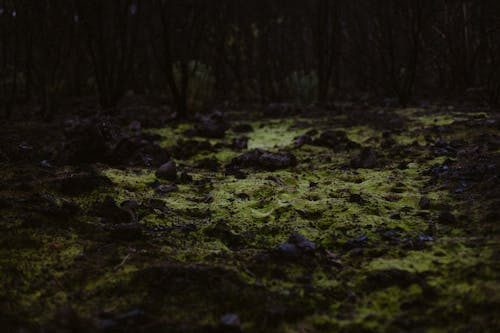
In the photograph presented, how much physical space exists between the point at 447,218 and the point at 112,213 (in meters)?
1.66

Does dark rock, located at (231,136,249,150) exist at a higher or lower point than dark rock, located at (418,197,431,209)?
higher

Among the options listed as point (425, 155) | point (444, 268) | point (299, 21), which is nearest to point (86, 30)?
point (425, 155)

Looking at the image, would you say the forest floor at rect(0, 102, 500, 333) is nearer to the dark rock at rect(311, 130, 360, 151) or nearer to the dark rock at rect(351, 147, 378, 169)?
the dark rock at rect(351, 147, 378, 169)

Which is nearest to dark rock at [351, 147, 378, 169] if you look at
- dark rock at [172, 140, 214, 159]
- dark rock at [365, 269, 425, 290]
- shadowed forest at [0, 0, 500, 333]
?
shadowed forest at [0, 0, 500, 333]

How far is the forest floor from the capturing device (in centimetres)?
135

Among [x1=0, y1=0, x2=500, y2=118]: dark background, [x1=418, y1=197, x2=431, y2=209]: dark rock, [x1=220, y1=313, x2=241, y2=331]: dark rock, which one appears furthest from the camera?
[x1=0, y1=0, x2=500, y2=118]: dark background

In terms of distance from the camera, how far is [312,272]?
166 centimetres

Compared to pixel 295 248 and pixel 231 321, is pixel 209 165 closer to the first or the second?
pixel 295 248

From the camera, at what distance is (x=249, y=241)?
77.8 inches

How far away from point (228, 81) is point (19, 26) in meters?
6.06

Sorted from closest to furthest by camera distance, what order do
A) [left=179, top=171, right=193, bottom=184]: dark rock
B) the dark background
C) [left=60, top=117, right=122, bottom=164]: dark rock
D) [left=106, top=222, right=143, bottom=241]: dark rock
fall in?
[left=106, top=222, right=143, bottom=241]: dark rock < [left=179, top=171, right=193, bottom=184]: dark rock < [left=60, top=117, right=122, bottom=164]: dark rock < the dark background

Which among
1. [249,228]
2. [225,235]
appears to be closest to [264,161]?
[249,228]

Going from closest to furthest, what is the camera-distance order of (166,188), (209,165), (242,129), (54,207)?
(54,207), (166,188), (209,165), (242,129)

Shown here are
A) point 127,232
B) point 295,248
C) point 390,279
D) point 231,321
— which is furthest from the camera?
point 127,232
